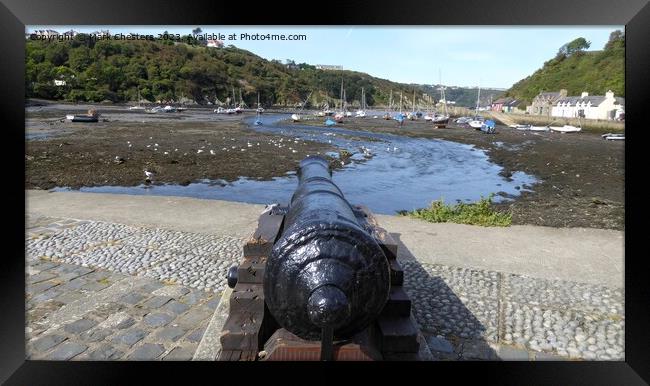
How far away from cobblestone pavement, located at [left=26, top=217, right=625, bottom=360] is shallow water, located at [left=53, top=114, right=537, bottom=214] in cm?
630

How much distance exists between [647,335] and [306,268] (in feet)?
7.75

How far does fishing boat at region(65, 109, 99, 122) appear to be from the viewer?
69.0 feet

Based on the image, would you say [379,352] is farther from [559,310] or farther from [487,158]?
[487,158]

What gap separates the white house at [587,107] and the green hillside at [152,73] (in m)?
21.4

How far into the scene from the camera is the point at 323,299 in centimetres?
183

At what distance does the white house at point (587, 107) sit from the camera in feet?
85.1

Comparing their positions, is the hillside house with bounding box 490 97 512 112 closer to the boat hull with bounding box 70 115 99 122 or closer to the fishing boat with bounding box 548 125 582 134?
the fishing boat with bounding box 548 125 582 134

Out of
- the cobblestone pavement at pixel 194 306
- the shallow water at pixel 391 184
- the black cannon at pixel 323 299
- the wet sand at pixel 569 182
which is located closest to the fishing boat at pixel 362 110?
the wet sand at pixel 569 182

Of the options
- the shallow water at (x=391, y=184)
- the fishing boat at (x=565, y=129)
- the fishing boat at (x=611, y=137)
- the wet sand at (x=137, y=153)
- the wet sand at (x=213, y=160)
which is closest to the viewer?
the wet sand at (x=213, y=160)

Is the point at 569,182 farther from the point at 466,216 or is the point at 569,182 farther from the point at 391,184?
the point at 466,216

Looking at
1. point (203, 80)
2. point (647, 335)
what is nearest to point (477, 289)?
point (647, 335)

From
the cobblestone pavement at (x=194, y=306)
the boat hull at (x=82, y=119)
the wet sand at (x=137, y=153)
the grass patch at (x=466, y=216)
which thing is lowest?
the cobblestone pavement at (x=194, y=306)

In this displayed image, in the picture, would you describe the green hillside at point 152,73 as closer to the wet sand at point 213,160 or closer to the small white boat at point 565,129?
the wet sand at point 213,160

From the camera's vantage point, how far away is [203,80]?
2984 cm
